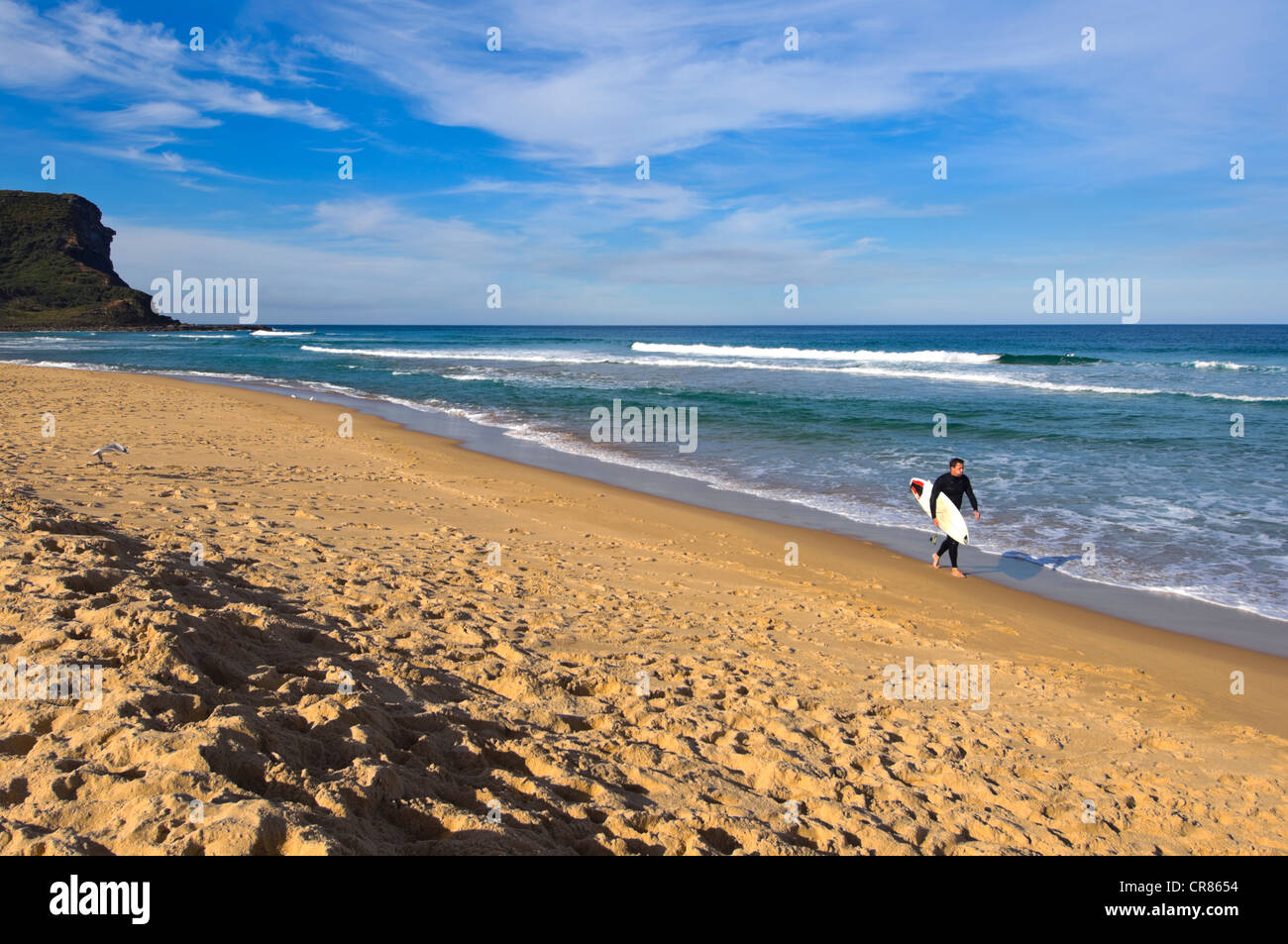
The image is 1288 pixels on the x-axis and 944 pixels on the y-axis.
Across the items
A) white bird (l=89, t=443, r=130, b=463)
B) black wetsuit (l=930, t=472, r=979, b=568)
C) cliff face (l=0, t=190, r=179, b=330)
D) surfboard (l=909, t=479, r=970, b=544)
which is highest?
cliff face (l=0, t=190, r=179, b=330)

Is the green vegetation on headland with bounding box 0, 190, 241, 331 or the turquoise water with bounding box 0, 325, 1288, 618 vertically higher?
the green vegetation on headland with bounding box 0, 190, 241, 331

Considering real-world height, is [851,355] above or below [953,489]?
above

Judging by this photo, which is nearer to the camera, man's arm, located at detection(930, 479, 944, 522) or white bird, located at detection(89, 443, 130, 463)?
man's arm, located at detection(930, 479, 944, 522)

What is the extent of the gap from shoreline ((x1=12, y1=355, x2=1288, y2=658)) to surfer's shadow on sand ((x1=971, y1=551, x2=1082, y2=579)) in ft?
0.04

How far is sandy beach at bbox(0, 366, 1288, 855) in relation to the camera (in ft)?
9.92

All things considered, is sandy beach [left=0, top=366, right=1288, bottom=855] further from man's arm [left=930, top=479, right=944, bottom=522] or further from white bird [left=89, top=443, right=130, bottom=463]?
white bird [left=89, top=443, right=130, bottom=463]

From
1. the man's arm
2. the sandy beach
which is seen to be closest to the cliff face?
the sandy beach

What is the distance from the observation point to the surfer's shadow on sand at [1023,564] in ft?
29.2

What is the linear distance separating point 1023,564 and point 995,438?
10.5m

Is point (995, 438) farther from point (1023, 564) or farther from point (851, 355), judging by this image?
point (851, 355)

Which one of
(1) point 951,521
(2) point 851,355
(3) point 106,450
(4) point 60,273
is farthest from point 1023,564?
(4) point 60,273

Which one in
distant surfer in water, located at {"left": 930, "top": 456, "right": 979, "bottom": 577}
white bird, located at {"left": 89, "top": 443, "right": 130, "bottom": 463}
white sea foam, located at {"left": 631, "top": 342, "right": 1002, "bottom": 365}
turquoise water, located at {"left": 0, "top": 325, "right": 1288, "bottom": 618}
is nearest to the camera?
distant surfer in water, located at {"left": 930, "top": 456, "right": 979, "bottom": 577}

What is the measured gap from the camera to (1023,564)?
9.20 m

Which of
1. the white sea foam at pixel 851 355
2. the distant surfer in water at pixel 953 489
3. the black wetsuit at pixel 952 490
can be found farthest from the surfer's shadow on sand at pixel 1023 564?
the white sea foam at pixel 851 355
